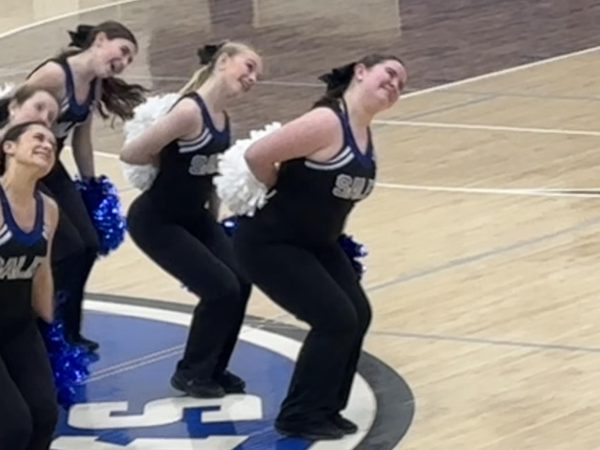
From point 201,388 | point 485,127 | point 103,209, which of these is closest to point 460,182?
point 485,127

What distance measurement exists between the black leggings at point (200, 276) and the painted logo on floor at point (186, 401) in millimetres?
187

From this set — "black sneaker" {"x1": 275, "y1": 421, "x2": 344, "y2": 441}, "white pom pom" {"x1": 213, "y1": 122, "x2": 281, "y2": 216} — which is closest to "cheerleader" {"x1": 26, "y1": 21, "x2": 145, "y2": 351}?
"white pom pom" {"x1": 213, "y1": 122, "x2": 281, "y2": 216}

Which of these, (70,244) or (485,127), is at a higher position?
(70,244)

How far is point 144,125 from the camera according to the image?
7.41 m

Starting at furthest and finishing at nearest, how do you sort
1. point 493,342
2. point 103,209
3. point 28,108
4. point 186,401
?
point 103,209 → point 493,342 → point 186,401 → point 28,108

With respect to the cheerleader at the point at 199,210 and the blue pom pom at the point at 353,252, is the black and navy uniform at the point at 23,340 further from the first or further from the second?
the blue pom pom at the point at 353,252

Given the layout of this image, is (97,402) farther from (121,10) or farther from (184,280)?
(121,10)

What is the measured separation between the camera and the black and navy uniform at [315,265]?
6.47 meters

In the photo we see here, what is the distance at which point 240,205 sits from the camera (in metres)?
6.64

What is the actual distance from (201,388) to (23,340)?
1579 mm

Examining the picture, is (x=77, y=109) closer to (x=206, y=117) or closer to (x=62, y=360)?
(x=206, y=117)

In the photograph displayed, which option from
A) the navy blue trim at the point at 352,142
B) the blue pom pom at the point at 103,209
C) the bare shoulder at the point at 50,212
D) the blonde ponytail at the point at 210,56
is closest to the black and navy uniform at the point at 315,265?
the navy blue trim at the point at 352,142

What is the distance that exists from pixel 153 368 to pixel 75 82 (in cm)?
129

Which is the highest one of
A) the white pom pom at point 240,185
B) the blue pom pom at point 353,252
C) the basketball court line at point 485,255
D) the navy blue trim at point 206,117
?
the navy blue trim at point 206,117
